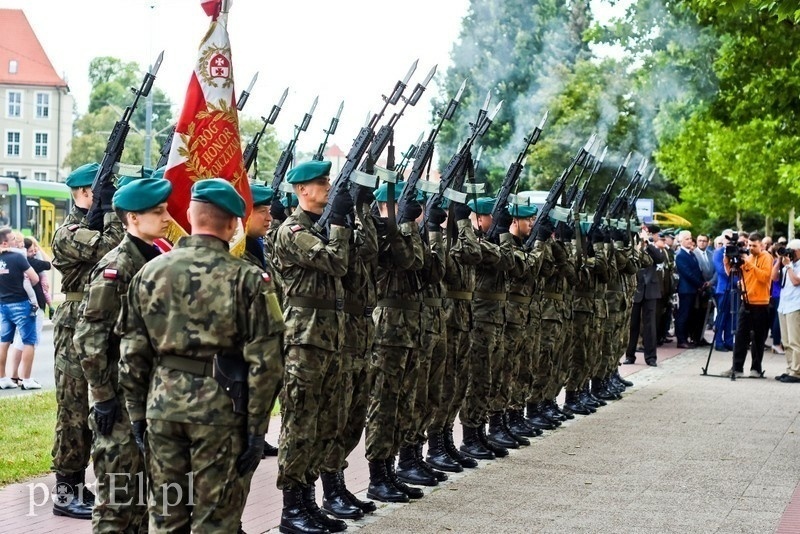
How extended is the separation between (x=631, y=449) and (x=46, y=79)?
7469 centimetres

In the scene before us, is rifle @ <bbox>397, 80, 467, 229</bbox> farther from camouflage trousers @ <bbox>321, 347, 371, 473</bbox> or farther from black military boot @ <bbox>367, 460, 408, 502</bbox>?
black military boot @ <bbox>367, 460, 408, 502</bbox>

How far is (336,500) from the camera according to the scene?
729 centimetres

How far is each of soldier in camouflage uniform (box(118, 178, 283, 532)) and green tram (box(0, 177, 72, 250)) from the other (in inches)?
984

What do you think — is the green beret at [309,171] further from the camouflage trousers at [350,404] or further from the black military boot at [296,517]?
the black military boot at [296,517]

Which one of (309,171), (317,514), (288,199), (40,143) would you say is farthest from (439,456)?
(40,143)

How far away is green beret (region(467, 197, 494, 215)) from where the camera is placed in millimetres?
9797

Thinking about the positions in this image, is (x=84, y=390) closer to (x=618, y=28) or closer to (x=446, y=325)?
(x=446, y=325)

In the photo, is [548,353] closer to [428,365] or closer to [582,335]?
[582,335]

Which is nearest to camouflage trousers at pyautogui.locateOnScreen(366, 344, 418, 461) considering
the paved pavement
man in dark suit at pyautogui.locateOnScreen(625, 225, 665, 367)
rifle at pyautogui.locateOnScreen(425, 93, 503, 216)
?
the paved pavement

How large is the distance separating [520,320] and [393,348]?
8.49 ft

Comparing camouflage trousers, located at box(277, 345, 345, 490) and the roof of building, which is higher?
the roof of building

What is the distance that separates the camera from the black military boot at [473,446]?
956 centimetres

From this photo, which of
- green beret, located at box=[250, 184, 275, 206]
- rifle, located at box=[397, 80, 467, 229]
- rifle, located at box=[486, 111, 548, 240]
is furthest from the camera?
rifle, located at box=[486, 111, 548, 240]

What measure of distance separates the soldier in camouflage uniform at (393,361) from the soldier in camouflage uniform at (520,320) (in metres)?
2.04
